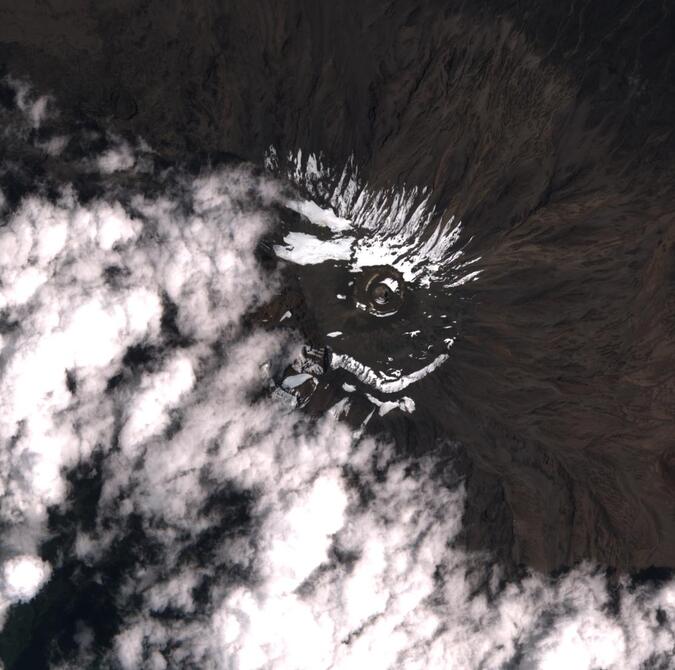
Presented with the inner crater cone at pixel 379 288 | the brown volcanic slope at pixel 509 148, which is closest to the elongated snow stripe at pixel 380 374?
the brown volcanic slope at pixel 509 148

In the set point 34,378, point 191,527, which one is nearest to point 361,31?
point 34,378

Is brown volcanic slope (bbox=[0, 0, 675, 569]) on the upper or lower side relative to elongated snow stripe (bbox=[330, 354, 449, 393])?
upper

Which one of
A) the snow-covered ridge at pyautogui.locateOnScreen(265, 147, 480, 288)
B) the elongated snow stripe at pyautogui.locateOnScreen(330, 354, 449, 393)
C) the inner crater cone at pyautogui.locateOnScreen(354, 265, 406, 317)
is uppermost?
the snow-covered ridge at pyautogui.locateOnScreen(265, 147, 480, 288)

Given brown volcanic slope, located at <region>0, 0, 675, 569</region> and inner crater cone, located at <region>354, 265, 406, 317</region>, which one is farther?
inner crater cone, located at <region>354, 265, 406, 317</region>

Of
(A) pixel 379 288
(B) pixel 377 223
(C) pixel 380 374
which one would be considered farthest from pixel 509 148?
(C) pixel 380 374

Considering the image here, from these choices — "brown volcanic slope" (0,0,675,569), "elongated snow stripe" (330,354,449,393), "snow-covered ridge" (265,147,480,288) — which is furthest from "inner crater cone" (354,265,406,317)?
"brown volcanic slope" (0,0,675,569)

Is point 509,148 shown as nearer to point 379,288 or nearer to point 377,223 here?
point 377,223

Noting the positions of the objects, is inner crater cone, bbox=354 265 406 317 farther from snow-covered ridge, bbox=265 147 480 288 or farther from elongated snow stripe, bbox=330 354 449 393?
elongated snow stripe, bbox=330 354 449 393

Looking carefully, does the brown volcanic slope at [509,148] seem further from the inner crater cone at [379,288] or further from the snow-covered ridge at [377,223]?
the inner crater cone at [379,288]

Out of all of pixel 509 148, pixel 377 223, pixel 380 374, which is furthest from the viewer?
pixel 380 374

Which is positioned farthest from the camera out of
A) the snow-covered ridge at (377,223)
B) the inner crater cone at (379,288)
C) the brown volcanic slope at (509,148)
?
the inner crater cone at (379,288)
